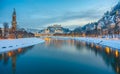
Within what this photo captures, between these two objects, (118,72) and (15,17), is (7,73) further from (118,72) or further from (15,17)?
(15,17)

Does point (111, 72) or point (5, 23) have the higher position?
point (5, 23)

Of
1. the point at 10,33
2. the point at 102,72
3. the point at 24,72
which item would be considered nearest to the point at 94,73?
the point at 102,72

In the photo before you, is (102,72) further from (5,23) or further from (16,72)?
(5,23)

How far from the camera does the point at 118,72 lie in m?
17.0

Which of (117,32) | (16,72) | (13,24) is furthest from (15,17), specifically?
(16,72)

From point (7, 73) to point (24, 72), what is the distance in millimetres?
Answer: 1364

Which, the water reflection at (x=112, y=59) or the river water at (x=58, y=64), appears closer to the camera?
the river water at (x=58, y=64)

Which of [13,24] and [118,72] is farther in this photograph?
[13,24]

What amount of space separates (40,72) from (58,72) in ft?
4.86

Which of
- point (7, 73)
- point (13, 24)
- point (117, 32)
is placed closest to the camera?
point (7, 73)

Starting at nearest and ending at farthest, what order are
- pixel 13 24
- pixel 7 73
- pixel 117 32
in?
pixel 7 73 → pixel 117 32 → pixel 13 24

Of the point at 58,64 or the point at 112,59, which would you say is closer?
the point at 58,64

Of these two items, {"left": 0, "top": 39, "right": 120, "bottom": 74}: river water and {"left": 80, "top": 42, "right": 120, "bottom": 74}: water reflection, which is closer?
{"left": 0, "top": 39, "right": 120, "bottom": 74}: river water

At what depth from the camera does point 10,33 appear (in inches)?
4761
